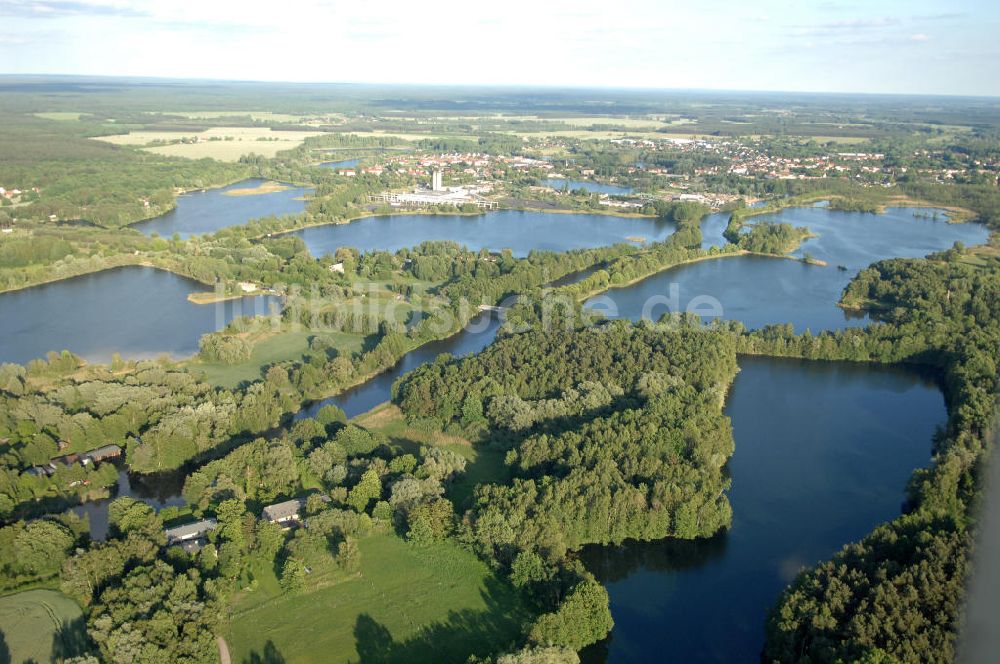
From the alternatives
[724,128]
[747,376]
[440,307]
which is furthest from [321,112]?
[747,376]

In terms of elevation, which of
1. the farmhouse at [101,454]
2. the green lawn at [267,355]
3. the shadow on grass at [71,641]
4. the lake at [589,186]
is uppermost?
the lake at [589,186]

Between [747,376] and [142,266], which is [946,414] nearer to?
[747,376]

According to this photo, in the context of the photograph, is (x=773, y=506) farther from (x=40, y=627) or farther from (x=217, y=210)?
(x=217, y=210)

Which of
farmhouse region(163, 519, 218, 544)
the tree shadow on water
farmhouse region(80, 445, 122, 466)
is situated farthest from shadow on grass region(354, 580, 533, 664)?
farmhouse region(80, 445, 122, 466)

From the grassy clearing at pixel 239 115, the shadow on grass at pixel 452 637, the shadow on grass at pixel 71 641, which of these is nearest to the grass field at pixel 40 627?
→ the shadow on grass at pixel 71 641

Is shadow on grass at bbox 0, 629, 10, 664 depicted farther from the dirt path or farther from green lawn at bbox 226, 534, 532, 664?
green lawn at bbox 226, 534, 532, 664

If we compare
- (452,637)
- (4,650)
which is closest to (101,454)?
(4,650)

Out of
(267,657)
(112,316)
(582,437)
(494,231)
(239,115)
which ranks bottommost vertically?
(267,657)

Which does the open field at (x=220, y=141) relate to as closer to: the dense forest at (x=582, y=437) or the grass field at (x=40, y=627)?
the dense forest at (x=582, y=437)
